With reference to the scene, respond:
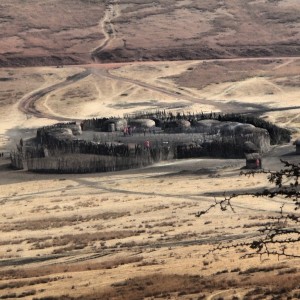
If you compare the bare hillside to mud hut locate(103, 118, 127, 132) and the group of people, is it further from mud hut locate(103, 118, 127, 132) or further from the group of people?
the group of people

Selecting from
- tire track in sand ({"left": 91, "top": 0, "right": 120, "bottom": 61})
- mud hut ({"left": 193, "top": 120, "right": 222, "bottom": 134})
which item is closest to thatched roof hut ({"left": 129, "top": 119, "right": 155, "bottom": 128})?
mud hut ({"left": 193, "top": 120, "right": 222, "bottom": 134})

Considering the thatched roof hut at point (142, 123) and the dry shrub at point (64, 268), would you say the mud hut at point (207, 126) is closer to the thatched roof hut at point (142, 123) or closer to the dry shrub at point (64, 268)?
the thatched roof hut at point (142, 123)

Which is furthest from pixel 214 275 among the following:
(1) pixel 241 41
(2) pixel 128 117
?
(1) pixel 241 41

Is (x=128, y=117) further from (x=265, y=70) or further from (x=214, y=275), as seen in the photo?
(x=214, y=275)

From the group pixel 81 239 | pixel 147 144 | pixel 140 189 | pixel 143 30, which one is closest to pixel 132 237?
pixel 81 239

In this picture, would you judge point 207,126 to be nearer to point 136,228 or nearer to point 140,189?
point 140,189

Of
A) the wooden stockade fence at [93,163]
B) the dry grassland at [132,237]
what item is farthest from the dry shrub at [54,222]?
the wooden stockade fence at [93,163]
